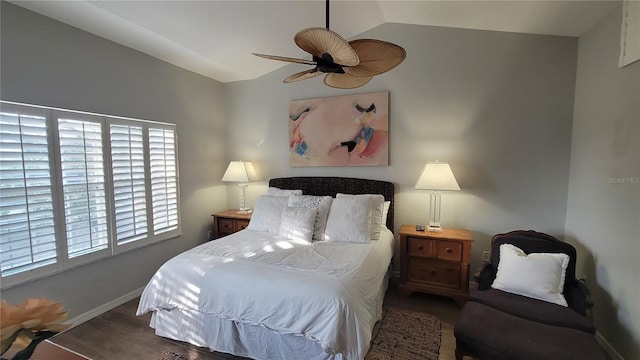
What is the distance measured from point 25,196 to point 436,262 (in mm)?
3721

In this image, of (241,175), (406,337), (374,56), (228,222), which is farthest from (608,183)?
(228,222)

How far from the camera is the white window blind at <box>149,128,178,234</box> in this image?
3.29 metres

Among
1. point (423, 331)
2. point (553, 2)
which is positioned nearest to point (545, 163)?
point (553, 2)

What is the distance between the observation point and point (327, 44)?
5.05ft

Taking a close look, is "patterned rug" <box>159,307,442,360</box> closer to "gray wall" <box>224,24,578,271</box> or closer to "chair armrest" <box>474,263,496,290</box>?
"chair armrest" <box>474,263,496,290</box>

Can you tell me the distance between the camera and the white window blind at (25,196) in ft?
6.87

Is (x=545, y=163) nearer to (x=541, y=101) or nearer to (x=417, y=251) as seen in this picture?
(x=541, y=101)

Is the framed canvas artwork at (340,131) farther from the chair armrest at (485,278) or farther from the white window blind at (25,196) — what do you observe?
the white window blind at (25,196)

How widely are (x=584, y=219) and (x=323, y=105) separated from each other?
2972mm

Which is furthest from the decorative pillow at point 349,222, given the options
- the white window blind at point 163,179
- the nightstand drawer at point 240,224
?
the white window blind at point 163,179

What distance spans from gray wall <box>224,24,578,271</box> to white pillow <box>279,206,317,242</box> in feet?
3.22

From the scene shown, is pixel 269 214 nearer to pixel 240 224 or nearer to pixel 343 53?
pixel 240 224

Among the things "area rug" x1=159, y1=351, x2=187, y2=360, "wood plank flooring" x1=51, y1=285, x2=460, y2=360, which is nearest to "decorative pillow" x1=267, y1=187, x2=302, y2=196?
"wood plank flooring" x1=51, y1=285, x2=460, y2=360

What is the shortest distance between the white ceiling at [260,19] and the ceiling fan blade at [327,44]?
1.33 metres
